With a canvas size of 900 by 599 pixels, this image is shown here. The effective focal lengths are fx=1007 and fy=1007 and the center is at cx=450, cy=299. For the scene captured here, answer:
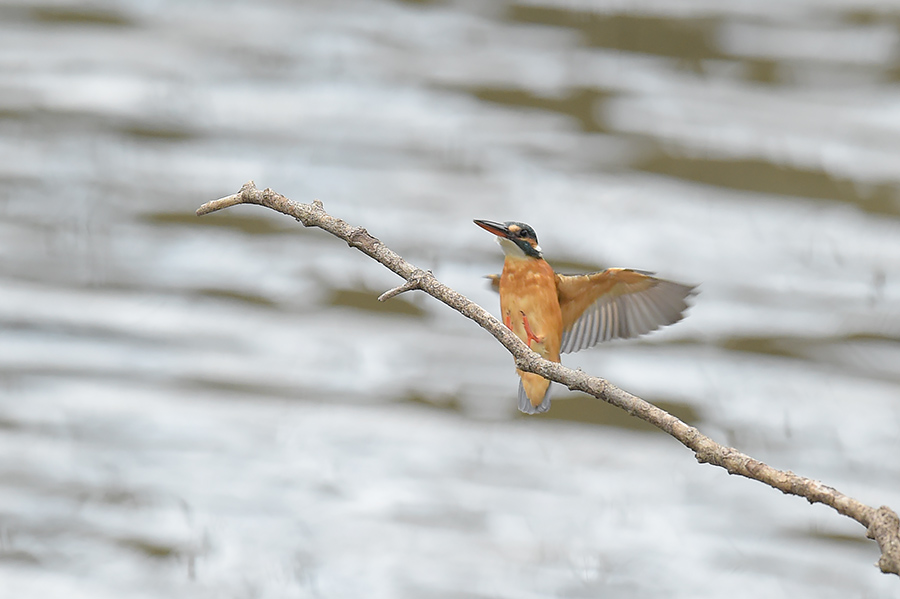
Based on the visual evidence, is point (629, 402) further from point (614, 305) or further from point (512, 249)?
point (614, 305)

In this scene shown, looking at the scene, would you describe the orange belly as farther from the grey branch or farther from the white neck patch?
the grey branch

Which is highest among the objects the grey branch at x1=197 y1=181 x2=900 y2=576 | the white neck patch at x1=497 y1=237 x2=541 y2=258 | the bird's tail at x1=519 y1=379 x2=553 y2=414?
the white neck patch at x1=497 y1=237 x2=541 y2=258

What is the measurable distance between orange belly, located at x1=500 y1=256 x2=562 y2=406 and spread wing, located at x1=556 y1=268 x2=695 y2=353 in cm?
6

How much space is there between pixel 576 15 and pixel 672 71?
0.39 meters

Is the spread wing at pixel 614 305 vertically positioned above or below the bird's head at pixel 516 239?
below

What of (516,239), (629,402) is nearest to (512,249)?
(516,239)

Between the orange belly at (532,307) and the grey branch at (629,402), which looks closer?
the grey branch at (629,402)

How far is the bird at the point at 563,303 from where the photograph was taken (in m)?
1.26

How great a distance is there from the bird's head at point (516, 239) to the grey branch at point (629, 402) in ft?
1.57

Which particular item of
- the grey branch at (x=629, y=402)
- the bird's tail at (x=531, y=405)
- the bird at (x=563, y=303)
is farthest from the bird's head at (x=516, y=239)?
the grey branch at (x=629, y=402)

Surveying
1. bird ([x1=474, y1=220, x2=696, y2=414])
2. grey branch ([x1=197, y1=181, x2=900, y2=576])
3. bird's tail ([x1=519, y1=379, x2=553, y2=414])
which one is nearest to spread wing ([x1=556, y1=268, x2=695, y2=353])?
bird ([x1=474, y1=220, x2=696, y2=414])

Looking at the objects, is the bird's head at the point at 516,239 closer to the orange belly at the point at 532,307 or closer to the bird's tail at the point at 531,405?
the orange belly at the point at 532,307

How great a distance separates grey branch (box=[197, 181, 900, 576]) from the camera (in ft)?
1.89

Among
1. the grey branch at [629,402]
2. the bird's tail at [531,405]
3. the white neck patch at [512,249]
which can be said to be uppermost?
the white neck patch at [512,249]
